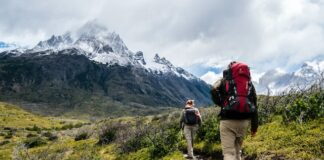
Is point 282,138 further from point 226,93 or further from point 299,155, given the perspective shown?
point 226,93

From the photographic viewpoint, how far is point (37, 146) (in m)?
46.4

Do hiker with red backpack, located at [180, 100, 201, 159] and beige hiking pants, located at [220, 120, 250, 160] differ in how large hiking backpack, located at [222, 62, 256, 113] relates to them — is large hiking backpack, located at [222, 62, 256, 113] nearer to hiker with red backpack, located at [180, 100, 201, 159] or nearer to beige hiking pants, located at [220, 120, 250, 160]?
beige hiking pants, located at [220, 120, 250, 160]

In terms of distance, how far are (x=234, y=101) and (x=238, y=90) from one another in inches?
10.5

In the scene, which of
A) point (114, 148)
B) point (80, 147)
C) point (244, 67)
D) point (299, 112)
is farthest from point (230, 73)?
point (80, 147)

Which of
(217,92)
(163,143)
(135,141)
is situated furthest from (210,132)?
(217,92)

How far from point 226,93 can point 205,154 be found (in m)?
10.8

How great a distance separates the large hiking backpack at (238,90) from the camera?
365 inches

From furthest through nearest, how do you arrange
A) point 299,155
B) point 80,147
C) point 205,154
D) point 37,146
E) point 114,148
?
1. point 37,146
2. point 80,147
3. point 114,148
4. point 205,154
5. point 299,155

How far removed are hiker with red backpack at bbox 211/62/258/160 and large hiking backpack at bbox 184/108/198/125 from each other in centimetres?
940

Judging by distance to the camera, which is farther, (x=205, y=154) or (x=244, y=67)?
(x=205, y=154)

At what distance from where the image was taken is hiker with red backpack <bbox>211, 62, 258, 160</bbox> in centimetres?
931

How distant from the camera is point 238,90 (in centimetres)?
934

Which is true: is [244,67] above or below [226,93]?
above

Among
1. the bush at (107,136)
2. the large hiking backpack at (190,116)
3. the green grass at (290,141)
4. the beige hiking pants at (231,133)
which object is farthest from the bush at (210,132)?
the bush at (107,136)
